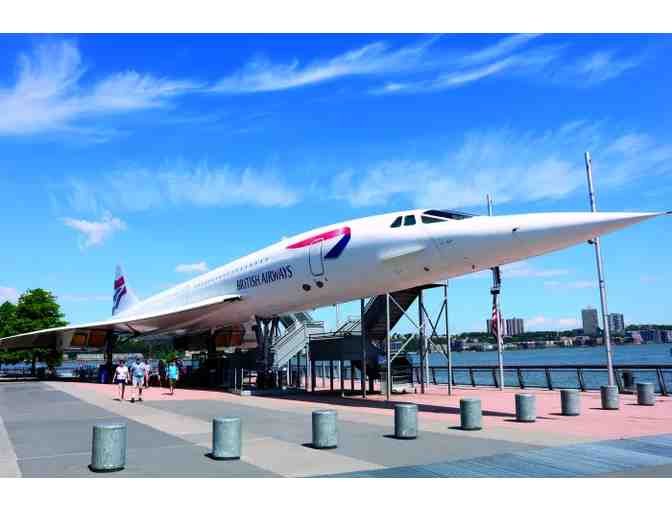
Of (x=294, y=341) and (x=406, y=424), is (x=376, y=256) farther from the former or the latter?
(x=294, y=341)

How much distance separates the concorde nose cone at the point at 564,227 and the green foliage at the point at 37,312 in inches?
1717

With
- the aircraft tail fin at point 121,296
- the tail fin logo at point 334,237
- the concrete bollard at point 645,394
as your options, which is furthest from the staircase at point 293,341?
the aircraft tail fin at point 121,296

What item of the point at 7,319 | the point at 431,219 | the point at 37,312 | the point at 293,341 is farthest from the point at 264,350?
the point at 7,319

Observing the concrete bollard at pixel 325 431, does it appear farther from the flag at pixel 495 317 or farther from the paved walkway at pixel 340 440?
the flag at pixel 495 317

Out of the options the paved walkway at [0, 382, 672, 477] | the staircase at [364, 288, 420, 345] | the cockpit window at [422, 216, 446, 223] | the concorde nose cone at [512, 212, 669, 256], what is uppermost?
the cockpit window at [422, 216, 446, 223]

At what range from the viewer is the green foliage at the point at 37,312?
45.1m

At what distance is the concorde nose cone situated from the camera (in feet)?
35.7

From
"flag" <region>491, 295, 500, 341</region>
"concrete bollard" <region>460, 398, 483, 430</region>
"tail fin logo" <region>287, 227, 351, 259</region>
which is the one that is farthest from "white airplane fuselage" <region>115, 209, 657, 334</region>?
"flag" <region>491, 295, 500, 341</region>

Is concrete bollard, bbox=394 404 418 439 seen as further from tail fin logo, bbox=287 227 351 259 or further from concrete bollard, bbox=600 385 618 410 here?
concrete bollard, bbox=600 385 618 410

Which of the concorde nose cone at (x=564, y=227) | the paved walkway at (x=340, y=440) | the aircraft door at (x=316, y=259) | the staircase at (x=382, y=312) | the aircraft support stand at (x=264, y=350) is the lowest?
the paved walkway at (x=340, y=440)

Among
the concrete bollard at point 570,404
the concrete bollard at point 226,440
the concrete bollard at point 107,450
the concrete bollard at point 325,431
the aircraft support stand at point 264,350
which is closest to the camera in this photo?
the concrete bollard at point 107,450

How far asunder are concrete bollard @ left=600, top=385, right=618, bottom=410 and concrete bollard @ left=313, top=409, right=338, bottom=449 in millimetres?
8708

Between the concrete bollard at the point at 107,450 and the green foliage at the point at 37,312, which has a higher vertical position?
the green foliage at the point at 37,312

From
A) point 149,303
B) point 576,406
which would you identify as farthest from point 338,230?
point 149,303
